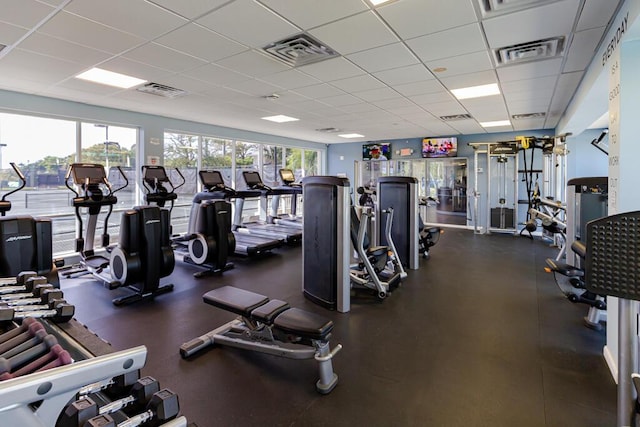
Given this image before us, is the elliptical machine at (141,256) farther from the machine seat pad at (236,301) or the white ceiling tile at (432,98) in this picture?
the white ceiling tile at (432,98)

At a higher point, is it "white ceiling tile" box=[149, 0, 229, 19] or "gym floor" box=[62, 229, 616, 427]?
"white ceiling tile" box=[149, 0, 229, 19]

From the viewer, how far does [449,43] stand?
3100mm

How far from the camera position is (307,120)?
7.16 m

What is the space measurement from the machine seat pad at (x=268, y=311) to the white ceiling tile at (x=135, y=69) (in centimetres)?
305

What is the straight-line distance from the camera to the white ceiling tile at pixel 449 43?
2.87 m

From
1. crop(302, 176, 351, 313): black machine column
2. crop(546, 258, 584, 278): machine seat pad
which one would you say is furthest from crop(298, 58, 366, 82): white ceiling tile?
crop(546, 258, 584, 278): machine seat pad

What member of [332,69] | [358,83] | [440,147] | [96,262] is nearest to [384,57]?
[332,69]

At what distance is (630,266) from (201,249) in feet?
15.2

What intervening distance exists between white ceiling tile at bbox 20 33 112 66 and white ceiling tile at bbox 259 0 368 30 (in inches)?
80.9

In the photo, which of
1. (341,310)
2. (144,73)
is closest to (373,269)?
(341,310)

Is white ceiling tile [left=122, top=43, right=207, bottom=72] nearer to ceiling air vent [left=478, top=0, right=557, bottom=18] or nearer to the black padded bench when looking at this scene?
the black padded bench

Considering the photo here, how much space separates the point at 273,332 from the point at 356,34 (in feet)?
8.44

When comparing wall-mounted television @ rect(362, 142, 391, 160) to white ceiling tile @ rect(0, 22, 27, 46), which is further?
wall-mounted television @ rect(362, 142, 391, 160)

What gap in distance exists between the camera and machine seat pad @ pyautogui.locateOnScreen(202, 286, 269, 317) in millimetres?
2414
